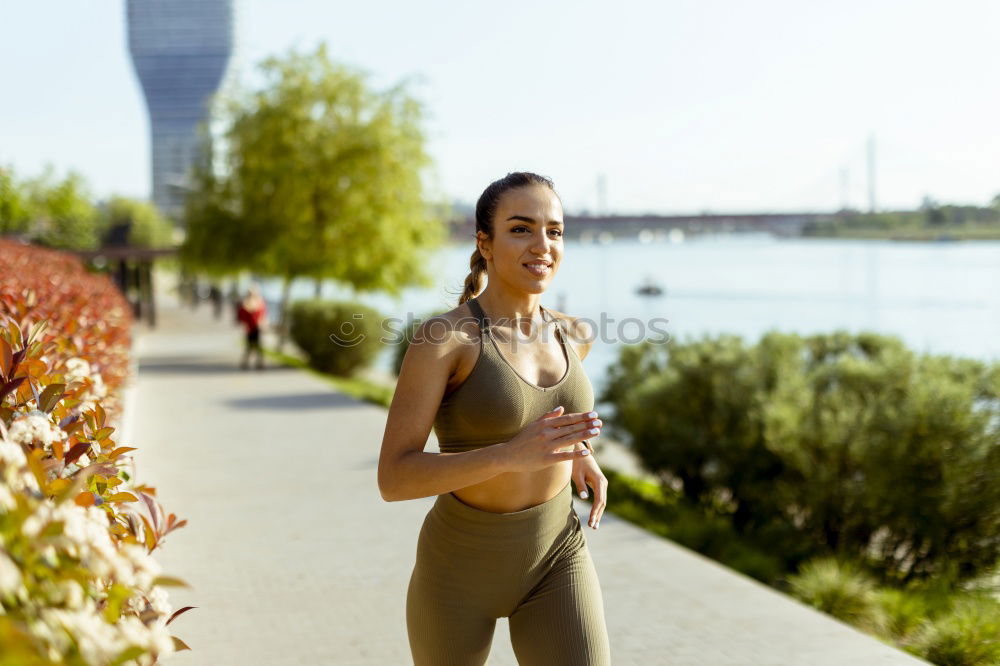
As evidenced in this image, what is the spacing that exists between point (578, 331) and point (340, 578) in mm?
3883

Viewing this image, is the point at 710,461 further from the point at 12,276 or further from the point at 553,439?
the point at 553,439

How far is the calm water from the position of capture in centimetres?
3835

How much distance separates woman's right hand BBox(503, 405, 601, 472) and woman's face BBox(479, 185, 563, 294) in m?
0.53

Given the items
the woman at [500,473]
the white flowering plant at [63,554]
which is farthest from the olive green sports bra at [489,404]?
the white flowering plant at [63,554]

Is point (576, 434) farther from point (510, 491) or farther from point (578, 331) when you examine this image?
point (578, 331)

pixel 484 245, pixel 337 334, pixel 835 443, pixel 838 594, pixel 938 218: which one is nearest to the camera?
pixel 484 245

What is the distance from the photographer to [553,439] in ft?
7.91

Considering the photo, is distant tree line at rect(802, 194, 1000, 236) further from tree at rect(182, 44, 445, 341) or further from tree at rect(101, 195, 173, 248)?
tree at rect(101, 195, 173, 248)

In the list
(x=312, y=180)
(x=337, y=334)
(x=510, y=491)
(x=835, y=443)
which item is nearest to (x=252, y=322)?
(x=337, y=334)

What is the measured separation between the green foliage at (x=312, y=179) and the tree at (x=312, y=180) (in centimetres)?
3

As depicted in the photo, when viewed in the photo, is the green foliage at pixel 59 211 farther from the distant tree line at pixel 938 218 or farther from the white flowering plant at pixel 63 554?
the white flowering plant at pixel 63 554

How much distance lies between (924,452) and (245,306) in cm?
1647

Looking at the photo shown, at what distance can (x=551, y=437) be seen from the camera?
2.41 meters

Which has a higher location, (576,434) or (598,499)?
(576,434)
